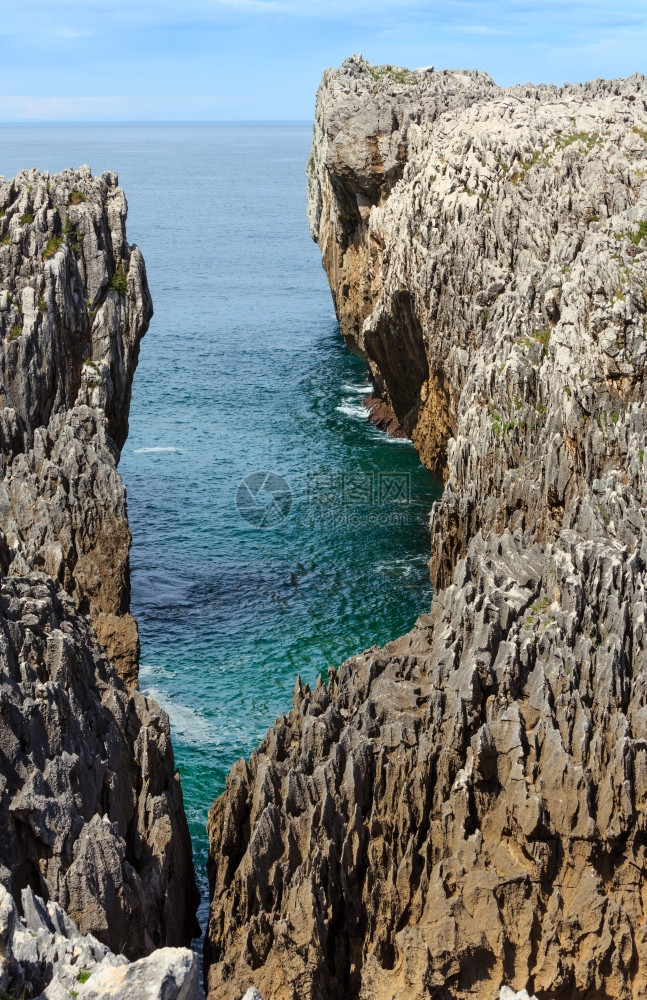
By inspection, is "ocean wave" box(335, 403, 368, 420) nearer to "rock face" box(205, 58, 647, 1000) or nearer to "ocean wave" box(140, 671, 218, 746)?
"rock face" box(205, 58, 647, 1000)

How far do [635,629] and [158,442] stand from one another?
263 ft

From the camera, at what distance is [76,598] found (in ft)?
224

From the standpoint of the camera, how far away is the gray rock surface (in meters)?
24.3

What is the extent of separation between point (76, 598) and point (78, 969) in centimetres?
4355

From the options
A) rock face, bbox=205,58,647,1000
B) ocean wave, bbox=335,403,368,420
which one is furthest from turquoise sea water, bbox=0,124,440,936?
rock face, bbox=205,58,647,1000

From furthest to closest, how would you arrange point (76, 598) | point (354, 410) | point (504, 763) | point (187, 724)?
point (354, 410)
point (76, 598)
point (187, 724)
point (504, 763)

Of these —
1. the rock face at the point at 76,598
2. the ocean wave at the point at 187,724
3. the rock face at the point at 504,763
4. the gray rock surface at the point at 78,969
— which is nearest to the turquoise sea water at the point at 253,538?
the ocean wave at the point at 187,724

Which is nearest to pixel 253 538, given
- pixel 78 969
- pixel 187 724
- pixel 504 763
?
pixel 187 724

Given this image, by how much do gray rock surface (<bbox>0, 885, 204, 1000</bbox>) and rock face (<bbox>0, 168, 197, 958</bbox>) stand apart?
400 inches

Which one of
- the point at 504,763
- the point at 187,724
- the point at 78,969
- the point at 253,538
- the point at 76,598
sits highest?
the point at 78,969

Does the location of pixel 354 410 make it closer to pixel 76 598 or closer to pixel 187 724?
pixel 76 598

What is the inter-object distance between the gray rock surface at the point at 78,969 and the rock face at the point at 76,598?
400 inches

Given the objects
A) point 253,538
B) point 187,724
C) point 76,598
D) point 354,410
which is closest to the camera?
point 187,724

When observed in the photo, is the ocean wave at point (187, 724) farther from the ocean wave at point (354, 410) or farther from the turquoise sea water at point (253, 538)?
the ocean wave at point (354, 410)
